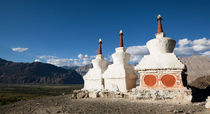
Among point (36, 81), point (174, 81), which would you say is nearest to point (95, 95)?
point (174, 81)

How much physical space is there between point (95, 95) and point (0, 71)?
610ft

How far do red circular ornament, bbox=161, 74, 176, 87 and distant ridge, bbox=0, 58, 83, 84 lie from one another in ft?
550

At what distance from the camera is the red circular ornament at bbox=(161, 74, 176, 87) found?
1343cm

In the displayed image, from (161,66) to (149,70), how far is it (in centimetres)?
Answer: 112

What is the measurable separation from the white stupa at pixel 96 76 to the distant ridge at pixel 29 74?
158850 mm

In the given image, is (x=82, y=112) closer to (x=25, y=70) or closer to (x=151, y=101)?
(x=151, y=101)

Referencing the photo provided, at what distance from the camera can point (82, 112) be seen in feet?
31.0

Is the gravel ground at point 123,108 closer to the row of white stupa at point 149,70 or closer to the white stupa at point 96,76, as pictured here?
the row of white stupa at point 149,70

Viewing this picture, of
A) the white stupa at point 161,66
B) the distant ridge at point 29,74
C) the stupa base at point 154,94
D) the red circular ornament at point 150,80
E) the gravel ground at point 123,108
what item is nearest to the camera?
the gravel ground at point 123,108

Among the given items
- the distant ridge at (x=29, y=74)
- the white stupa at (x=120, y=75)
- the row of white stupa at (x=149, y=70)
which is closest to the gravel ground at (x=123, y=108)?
the row of white stupa at (x=149, y=70)

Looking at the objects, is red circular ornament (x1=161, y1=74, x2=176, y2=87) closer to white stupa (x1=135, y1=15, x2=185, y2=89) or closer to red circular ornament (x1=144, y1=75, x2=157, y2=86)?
white stupa (x1=135, y1=15, x2=185, y2=89)

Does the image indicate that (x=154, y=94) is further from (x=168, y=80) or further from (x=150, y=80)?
(x=168, y=80)

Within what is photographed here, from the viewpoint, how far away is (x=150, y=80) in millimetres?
14266

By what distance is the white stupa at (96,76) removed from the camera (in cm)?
1877
